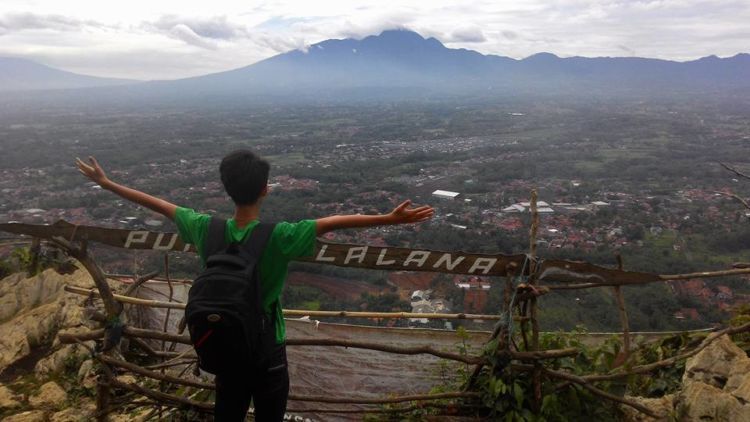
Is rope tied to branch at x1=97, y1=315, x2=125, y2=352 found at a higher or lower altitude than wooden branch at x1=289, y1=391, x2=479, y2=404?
higher

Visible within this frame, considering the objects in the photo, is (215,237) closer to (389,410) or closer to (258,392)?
(258,392)

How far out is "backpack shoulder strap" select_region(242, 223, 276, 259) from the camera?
183cm

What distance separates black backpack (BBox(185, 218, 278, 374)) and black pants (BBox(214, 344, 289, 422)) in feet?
0.34

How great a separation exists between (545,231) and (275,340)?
→ 18.5m

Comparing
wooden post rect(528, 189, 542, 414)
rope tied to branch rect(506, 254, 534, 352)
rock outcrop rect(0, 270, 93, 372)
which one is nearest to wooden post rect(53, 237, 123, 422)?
rock outcrop rect(0, 270, 93, 372)

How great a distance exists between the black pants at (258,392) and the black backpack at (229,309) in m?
0.10

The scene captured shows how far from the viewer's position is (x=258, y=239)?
73.1 inches

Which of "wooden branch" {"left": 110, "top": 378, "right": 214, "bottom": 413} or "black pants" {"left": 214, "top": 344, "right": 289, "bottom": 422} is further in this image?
"wooden branch" {"left": 110, "top": 378, "right": 214, "bottom": 413}

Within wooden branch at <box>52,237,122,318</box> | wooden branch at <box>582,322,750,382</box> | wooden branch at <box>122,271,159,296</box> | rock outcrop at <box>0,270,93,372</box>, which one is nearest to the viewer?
wooden branch at <box>52,237,122,318</box>

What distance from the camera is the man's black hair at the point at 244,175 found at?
1.87m

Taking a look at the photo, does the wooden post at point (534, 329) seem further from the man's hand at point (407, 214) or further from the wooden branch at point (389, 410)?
the man's hand at point (407, 214)

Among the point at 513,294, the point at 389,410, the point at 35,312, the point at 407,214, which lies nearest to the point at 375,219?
the point at 407,214

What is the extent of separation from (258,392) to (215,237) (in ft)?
1.96

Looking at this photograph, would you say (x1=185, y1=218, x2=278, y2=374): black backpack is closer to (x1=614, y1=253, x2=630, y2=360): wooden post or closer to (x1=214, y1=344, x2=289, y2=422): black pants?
(x1=214, y1=344, x2=289, y2=422): black pants
